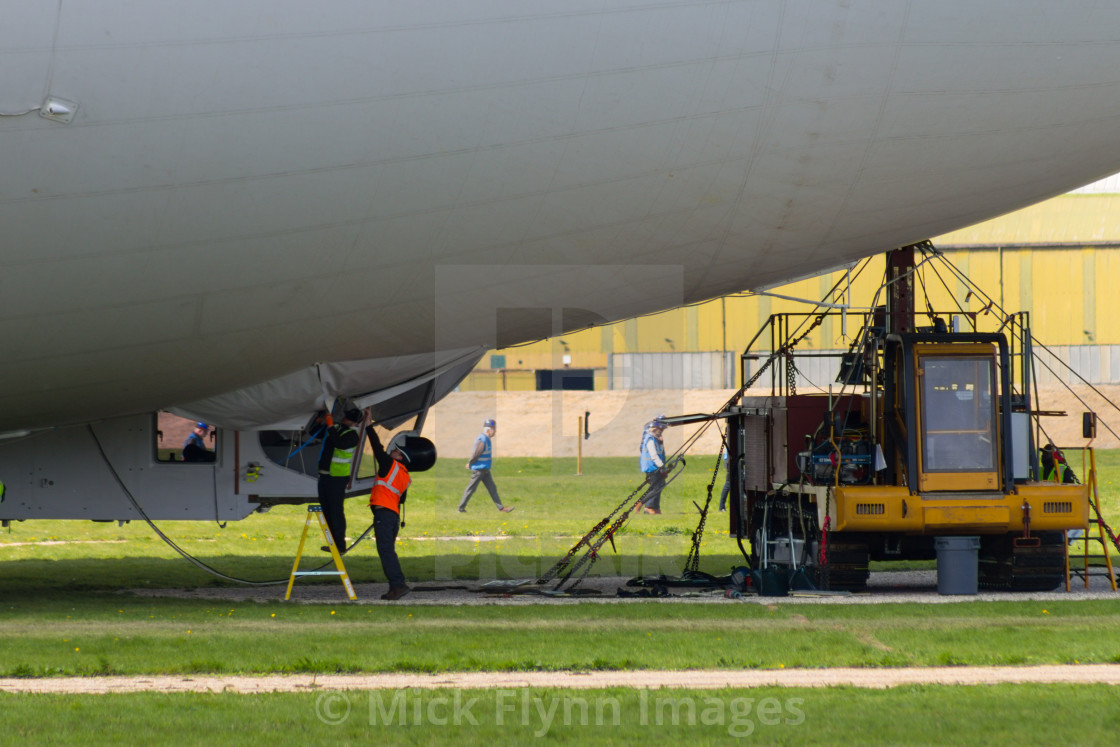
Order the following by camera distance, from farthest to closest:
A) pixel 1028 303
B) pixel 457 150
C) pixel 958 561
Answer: pixel 1028 303
pixel 958 561
pixel 457 150

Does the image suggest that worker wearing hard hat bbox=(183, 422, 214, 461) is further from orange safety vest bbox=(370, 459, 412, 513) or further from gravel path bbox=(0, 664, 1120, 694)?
gravel path bbox=(0, 664, 1120, 694)

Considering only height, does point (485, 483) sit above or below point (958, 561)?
above

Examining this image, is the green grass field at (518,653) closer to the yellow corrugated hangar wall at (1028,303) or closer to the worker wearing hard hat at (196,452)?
the worker wearing hard hat at (196,452)

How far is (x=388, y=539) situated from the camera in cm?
1378

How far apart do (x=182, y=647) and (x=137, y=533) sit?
13.3m

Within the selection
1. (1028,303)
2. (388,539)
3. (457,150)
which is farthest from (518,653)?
(1028,303)

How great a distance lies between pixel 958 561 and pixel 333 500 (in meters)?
6.71

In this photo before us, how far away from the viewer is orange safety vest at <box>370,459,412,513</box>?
1372cm

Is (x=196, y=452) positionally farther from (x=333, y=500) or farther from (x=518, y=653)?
(x=518, y=653)

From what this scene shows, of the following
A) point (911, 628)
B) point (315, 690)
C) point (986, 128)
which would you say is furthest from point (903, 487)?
point (315, 690)

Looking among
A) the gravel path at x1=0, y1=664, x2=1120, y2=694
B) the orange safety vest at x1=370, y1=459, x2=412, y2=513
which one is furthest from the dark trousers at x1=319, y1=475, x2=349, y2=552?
the gravel path at x1=0, y1=664, x2=1120, y2=694

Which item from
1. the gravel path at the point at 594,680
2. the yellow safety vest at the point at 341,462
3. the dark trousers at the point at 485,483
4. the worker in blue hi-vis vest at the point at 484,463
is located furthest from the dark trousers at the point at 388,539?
the dark trousers at the point at 485,483

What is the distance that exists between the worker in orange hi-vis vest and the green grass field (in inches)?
24.4

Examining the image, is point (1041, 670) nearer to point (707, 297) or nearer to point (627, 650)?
point (627, 650)
